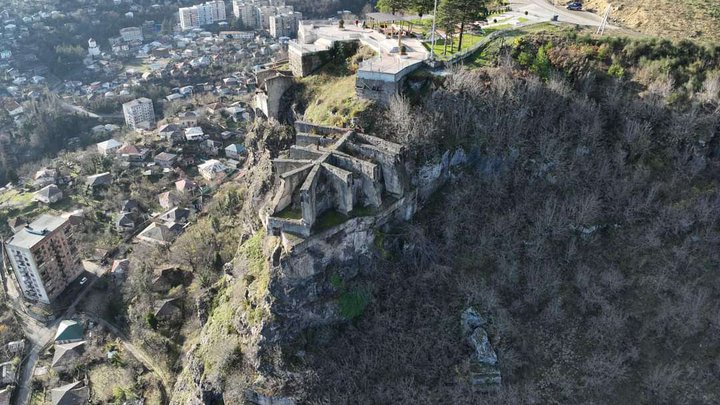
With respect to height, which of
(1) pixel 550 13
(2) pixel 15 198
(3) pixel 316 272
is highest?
(1) pixel 550 13

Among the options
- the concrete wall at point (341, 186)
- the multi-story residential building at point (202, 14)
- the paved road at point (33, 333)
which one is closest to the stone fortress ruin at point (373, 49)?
the concrete wall at point (341, 186)

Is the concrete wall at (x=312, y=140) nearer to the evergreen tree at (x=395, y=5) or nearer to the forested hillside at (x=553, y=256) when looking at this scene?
the forested hillside at (x=553, y=256)

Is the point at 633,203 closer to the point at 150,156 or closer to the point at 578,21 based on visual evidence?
the point at 578,21

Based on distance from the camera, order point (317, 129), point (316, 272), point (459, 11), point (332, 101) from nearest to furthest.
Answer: point (316, 272) → point (317, 129) → point (332, 101) → point (459, 11)

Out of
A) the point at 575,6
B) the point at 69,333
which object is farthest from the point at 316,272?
the point at 575,6

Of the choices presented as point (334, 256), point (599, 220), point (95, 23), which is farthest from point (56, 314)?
point (95, 23)

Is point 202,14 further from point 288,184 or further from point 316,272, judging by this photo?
point 316,272

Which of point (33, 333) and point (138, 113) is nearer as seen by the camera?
point (33, 333)
